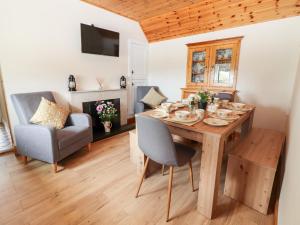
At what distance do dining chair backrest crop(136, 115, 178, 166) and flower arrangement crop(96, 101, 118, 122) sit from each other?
1.89m

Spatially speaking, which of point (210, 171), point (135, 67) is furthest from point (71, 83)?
point (210, 171)

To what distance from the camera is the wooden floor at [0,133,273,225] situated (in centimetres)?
137

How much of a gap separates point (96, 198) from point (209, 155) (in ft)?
3.85

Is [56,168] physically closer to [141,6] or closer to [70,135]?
[70,135]

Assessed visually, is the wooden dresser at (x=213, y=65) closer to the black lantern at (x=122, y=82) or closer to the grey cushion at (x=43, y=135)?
the black lantern at (x=122, y=82)

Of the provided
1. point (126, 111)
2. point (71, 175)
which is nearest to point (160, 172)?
point (71, 175)

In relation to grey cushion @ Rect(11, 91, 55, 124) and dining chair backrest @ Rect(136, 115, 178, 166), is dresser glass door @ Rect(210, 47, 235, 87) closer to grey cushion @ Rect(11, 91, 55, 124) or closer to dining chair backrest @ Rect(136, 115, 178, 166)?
dining chair backrest @ Rect(136, 115, 178, 166)

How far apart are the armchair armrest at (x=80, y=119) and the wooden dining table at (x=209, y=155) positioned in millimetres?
1445

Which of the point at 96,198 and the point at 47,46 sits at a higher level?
the point at 47,46

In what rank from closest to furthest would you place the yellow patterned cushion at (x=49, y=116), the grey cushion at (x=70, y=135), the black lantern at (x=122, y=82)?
the grey cushion at (x=70, y=135) < the yellow patterned cushion at (x=49, y=116) < the black lantern at (x=122, y=82)

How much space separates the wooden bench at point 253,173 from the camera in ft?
4.63

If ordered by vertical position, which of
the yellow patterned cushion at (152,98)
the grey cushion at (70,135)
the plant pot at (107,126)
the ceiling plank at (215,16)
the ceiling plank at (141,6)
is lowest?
the plant pot at (107,126)

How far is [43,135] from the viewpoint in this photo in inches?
73.2

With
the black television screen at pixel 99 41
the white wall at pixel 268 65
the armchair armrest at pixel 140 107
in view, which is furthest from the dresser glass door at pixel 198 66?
the black television screen at pixel 99 41
